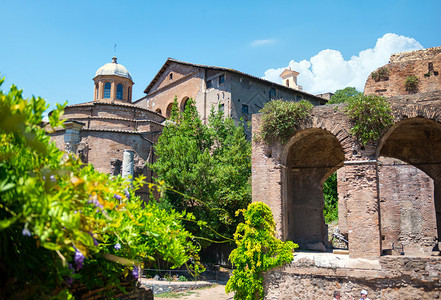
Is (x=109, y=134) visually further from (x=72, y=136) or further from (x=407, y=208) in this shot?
(x=407, y=208)

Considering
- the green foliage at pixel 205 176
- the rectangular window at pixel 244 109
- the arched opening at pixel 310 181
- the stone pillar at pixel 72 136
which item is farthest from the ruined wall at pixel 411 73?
the stone pillar at pixel 72 136

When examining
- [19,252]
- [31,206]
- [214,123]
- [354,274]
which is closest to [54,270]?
[19,252]

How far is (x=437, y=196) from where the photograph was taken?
530 inches

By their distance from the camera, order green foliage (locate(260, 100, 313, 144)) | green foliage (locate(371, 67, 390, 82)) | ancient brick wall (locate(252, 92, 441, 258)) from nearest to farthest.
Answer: ancient brick wall (locate(252, 92, 441, 258)), green foliage (locate(260, 100, 313, 144)), green foliage (locate(371, 67, 390, 82))

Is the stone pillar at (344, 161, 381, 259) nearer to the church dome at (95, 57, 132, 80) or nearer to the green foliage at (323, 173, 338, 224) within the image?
the green foliage at (323, 173, 338, 224)

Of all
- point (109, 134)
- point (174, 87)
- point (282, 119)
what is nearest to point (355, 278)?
point (282, 119)

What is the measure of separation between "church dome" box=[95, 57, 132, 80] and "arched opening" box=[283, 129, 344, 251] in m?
23.2

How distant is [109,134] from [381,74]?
17.8 meters

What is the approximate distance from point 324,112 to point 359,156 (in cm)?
173

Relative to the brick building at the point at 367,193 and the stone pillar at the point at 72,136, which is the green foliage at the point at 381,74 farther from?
the stone pillar at the point at 72,136

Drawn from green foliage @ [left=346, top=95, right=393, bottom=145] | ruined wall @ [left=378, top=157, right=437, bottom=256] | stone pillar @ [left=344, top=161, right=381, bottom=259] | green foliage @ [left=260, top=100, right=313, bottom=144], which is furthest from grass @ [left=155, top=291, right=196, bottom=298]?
green foliage @ [left=346, top=95, right=393, bottom=145]

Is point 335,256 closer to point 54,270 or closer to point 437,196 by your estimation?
point 437,196

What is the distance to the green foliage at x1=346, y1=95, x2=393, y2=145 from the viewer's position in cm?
1076

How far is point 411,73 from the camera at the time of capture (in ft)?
49.2
